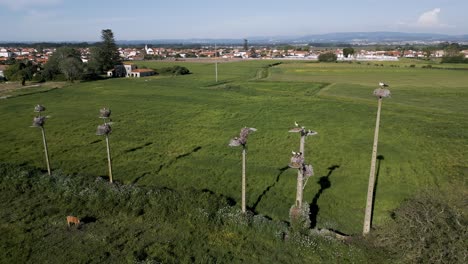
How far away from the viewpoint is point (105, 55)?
320 ft

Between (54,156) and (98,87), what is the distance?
4624 cm

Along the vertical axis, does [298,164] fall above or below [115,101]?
above

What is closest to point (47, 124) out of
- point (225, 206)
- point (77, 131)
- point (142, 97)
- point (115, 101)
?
point (77, 131)

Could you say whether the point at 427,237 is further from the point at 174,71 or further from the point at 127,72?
the point at 127,72

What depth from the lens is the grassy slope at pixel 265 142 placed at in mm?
21234

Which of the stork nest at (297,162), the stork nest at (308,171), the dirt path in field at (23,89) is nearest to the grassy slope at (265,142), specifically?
the stork nest at (308,171)

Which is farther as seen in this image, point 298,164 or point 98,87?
point 98,87

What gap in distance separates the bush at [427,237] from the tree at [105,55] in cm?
8925

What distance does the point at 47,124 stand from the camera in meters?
37.8

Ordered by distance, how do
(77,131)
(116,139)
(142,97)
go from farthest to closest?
(142,97), (77,131), (116,139)

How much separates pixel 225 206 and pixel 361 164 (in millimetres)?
11440

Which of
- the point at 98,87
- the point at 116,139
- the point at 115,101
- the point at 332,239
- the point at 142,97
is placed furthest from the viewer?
the point at 98,87

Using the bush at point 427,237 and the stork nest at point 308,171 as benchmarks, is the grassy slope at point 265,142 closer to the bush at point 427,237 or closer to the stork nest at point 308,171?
the bush at point 427,237

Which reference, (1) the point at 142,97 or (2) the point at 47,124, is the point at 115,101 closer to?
(1) the point at 142,97
